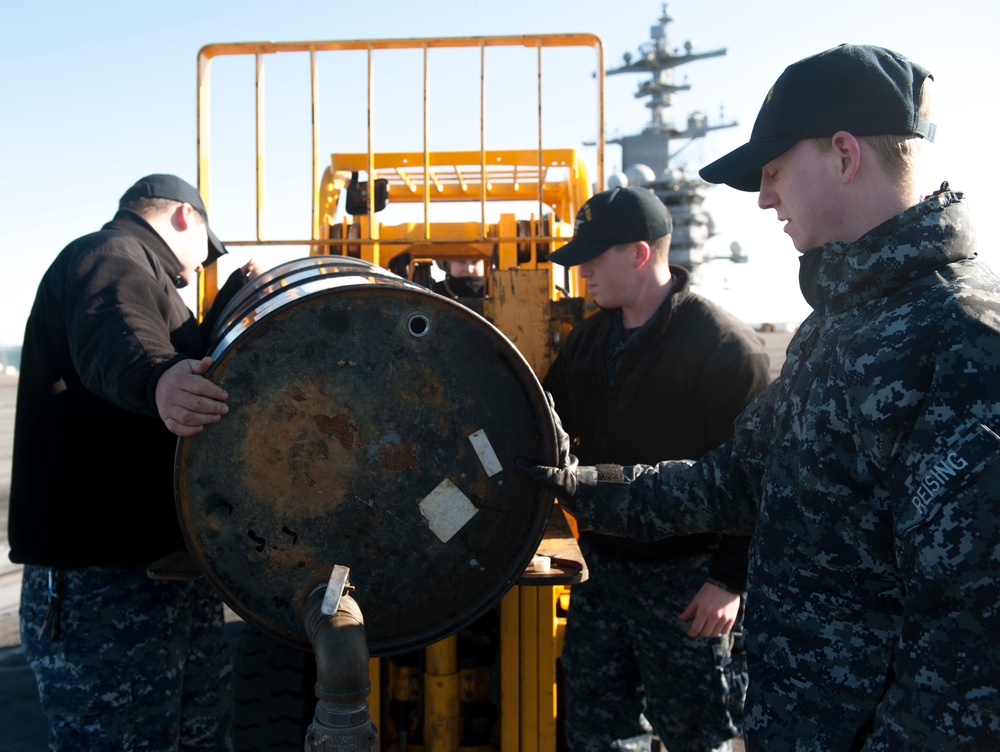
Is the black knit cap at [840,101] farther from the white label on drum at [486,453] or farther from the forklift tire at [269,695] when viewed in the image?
the forklift tire at [269,695]

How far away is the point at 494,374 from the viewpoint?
6.70 ft

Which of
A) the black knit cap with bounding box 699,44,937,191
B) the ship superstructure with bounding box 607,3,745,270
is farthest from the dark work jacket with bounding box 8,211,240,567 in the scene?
the ship superstructure with bounding box 607,3,745,270

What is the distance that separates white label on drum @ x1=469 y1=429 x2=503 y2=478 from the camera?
2.04 metres

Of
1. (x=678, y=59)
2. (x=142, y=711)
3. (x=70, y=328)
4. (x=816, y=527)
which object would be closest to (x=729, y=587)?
(x=816, y=527)

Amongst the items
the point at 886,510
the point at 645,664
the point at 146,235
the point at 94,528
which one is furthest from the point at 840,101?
the point at 94,528

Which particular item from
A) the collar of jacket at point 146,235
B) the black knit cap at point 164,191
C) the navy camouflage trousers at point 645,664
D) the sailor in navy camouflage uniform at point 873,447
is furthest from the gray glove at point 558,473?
the black knit cap at point 164,191

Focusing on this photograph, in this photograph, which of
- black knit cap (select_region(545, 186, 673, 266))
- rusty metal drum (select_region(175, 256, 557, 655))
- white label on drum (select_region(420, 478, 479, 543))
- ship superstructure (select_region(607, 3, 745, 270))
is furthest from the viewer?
ship superstructure (select_region(607, 3, 745, 270))

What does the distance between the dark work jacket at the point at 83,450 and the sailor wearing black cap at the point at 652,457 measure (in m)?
1.46

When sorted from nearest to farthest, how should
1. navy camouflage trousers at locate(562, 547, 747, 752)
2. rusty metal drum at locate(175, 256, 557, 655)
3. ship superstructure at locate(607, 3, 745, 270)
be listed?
rusty metal drum at locate(175, 256, 557, 655)
navy camouflage trousers at locate(562, 547, 747, 752)
ship superstructure at locate(607, 3, 745, 270)

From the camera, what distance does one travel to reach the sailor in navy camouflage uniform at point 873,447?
131cm

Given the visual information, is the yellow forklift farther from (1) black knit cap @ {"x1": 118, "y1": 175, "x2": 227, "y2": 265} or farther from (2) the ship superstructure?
(2) the ship superstructure

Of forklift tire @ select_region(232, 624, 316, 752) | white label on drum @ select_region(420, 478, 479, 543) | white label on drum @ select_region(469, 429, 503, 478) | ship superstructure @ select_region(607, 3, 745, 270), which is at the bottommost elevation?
forklift tire @ select_region(232, 624, 316, 752)

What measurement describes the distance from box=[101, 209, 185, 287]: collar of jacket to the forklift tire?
4.35 feet

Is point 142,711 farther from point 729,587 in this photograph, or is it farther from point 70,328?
point 729,587
